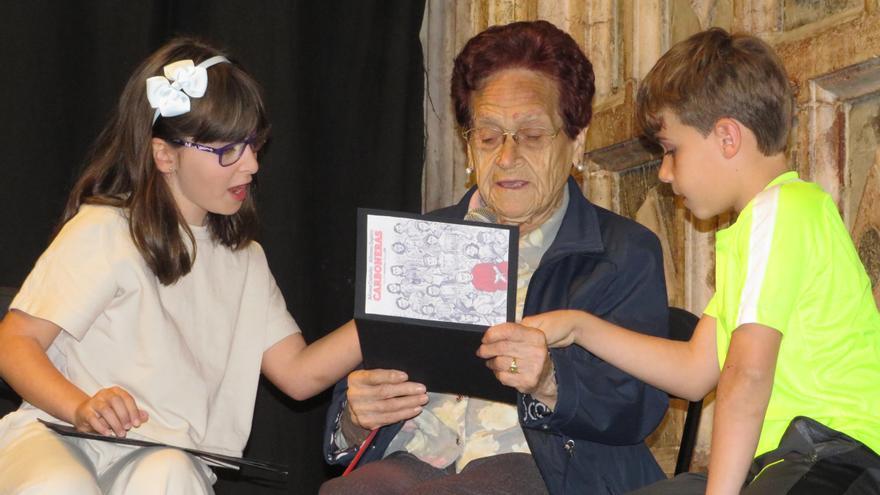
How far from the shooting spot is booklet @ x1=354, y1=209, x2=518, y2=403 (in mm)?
2109

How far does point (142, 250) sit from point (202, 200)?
0.19 metres

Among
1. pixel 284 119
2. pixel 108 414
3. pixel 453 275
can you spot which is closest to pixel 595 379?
pixel 453 275

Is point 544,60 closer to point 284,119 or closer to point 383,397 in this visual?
point 383,397

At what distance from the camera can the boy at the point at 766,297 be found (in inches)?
71.9

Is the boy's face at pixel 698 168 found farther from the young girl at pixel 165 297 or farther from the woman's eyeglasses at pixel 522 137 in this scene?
the young girl at pixel 165 297

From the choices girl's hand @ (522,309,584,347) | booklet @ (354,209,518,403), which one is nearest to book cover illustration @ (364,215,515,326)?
booklet @ (354,209,518,403)

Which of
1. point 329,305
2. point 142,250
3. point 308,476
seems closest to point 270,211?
point 329,305

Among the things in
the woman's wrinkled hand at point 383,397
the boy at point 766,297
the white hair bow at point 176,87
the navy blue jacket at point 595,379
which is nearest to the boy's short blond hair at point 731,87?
the boy at point 766,297

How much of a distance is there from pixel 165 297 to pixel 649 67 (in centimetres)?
151

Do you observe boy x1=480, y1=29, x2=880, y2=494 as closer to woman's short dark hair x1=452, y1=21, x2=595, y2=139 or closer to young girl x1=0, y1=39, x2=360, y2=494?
woman's short dark hair x1=452, y1=21, x2=595, y2=139

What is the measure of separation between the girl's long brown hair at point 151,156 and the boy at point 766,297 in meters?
0.90

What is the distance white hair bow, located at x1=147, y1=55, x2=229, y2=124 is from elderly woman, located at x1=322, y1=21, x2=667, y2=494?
2.04 ft

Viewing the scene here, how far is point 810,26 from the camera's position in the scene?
2553mm

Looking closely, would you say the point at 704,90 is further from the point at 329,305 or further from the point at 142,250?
the point at 329,305
